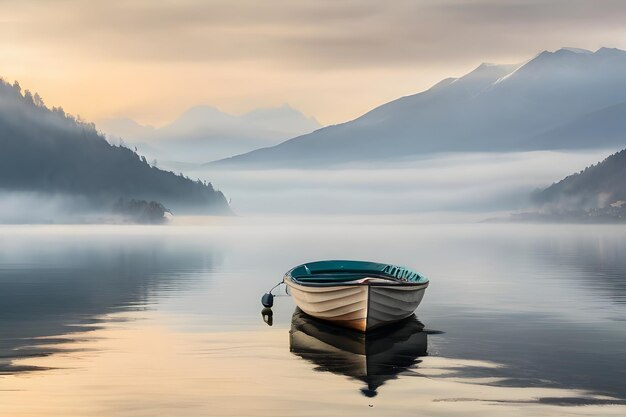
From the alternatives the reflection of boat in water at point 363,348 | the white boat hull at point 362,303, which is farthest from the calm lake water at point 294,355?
the white boat hull at point 362,303

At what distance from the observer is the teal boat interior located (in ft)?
201

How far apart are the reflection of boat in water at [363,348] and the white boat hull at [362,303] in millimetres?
520

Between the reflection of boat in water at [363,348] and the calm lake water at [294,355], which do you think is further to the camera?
the reflection of boat in water at [363,348]

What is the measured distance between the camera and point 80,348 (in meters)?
41.9

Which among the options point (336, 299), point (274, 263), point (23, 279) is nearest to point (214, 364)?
point (336, 299)

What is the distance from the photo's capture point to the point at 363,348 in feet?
141

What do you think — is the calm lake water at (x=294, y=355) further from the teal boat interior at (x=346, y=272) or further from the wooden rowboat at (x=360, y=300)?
the teal boat interior at (x=346, y=272)

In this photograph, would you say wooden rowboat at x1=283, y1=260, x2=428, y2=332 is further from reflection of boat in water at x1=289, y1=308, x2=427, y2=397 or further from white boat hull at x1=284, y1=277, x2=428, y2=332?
reflection of boat in water at x1=289, y1=308, x2=427, y2=397

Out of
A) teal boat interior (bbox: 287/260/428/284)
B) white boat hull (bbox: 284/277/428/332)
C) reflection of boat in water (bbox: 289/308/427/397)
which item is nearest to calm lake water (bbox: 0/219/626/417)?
reflection of boat in water (bbox: 289/308/427/397)

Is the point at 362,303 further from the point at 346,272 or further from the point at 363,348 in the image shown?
the point at 346,272

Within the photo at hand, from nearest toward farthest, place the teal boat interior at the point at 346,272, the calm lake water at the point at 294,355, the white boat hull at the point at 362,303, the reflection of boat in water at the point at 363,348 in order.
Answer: the calm lake water at the point at 294,355
the reflection of boat in water at the point at 363,348
the white boat hull at the point at 362,303
the teal boat interior at the point at 346,272

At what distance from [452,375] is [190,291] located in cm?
3929

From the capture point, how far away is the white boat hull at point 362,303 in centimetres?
4656

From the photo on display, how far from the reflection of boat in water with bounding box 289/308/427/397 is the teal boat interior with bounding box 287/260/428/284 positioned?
24.2 feet
